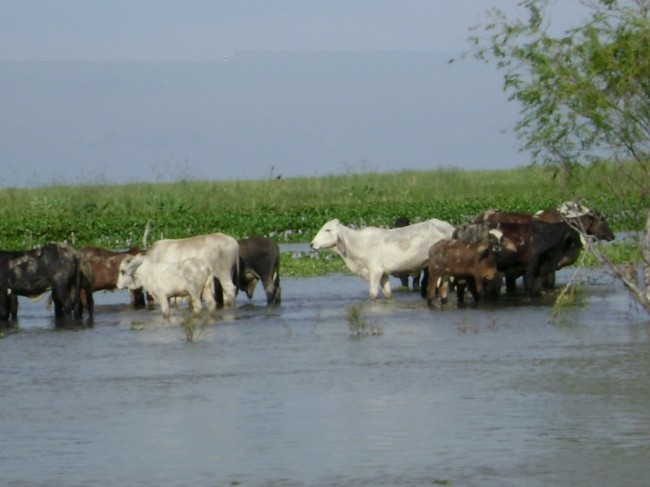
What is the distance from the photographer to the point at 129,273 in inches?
826

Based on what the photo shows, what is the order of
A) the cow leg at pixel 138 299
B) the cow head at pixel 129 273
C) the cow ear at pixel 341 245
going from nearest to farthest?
the cow head at pixel 129 273 < the cow leg at pixel 138 299 < the cow ear at pixel 341 245

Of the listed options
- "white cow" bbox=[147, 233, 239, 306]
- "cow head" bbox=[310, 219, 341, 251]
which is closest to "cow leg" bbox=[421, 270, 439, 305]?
"cow head" bbox=[310, 219, 341, 251]

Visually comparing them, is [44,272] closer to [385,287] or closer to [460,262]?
[385,287]

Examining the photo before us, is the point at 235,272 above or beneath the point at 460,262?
beneath

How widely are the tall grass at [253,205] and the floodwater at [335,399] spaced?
3.64m

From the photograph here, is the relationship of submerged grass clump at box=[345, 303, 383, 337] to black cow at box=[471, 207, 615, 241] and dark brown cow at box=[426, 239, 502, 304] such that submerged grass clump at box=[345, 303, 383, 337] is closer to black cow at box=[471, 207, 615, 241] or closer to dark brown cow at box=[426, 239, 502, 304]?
dark brown cow at box=[426, 239, 502, 304]

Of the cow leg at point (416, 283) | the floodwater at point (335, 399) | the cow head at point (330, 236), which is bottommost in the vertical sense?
the floodwater at point (335, 399)

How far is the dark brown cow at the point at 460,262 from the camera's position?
68.0 feet

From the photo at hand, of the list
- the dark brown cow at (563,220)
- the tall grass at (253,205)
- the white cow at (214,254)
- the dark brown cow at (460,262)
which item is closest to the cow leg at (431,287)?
the dark brown cow at (460,262)

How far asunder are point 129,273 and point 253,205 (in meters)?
23.6

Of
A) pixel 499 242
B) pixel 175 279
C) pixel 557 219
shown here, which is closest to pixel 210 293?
pixel 175 279

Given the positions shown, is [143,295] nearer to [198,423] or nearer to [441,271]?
[441,271]

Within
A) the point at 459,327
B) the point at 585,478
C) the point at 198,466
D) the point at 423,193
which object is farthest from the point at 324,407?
the point at 423,193

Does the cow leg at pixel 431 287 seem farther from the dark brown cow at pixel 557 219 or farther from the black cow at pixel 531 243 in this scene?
the dark brown cow at pixel 557 219
